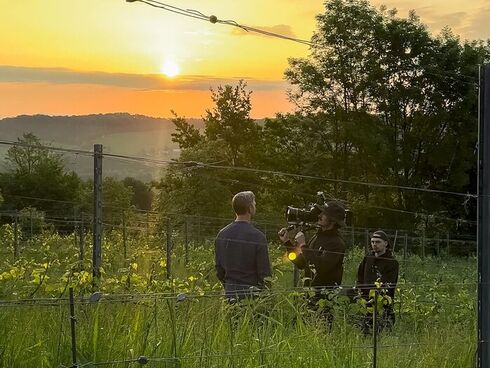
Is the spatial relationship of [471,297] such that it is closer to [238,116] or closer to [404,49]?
[404,49]

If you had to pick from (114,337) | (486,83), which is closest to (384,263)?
(486,83)

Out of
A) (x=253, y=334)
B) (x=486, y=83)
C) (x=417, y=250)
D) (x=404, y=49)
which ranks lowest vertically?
(x=417, y=250)

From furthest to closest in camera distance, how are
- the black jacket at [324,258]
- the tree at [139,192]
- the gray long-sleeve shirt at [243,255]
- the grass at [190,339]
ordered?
1. the tree at [139,192]
2. the black jacket at [324,258]
3. the gray long-sleeve shirt at [243,255]
4. the grass at [190,339]

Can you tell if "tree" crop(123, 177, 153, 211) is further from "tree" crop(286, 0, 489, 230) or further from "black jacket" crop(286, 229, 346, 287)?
"black jacket" crop(286, 229, 346, 287)

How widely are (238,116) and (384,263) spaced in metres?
36.9

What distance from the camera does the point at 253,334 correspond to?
4.38 m

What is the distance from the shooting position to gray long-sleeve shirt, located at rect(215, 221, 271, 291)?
5.57m

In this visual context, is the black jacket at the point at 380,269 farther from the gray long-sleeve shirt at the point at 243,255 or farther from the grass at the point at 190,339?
the grass at the point at 190,339

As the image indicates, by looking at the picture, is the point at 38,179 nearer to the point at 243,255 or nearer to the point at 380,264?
the point at 380,264

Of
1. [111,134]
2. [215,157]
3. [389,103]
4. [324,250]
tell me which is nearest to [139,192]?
[111,134]

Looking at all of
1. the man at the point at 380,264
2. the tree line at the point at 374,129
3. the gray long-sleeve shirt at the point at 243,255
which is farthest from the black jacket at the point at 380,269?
the tree line at the point at 374,129

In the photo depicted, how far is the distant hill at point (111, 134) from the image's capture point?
4641 centimetres

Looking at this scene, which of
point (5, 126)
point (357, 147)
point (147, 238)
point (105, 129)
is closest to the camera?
point (147, 238)

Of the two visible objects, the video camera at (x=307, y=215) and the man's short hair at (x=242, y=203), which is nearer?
the man's short hair at (x=242, y=203)
